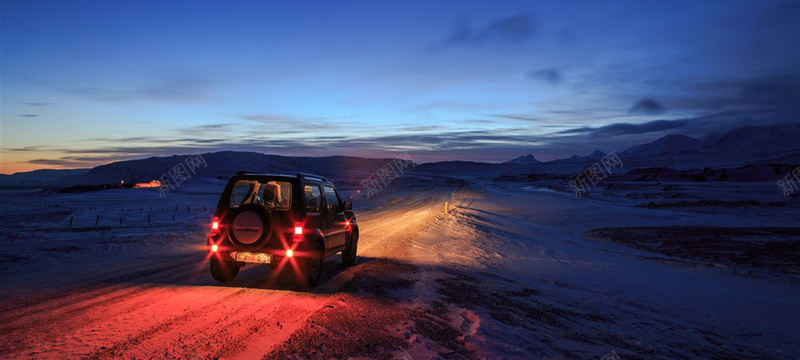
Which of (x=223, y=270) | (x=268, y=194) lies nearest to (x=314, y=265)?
(x=223, y=270)

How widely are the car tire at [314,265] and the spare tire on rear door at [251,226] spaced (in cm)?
87

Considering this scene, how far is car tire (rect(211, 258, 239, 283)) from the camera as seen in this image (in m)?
8.48

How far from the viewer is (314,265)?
27.6 feet

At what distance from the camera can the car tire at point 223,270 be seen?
848 centimetres

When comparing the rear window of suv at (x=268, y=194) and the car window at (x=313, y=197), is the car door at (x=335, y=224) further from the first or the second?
the rear window of suv at (x=268, y=194)

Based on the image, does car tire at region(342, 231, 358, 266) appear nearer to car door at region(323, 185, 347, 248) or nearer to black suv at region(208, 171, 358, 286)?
car door at region(323, 185, 347, 248)

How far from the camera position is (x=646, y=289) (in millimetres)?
12031

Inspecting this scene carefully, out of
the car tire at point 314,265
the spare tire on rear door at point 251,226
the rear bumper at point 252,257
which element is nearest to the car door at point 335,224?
the car tire at point 314,265

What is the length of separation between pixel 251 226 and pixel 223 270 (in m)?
1.34

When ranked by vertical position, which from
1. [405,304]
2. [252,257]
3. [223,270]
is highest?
[252,257]

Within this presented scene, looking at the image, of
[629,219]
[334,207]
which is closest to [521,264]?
[334,207]

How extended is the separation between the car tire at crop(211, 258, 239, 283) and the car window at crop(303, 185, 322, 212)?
1.94 m

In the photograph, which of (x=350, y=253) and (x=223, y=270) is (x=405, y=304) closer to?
(x=223, y=270)

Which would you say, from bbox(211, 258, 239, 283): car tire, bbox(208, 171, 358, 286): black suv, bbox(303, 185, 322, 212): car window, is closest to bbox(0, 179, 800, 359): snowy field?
bbox(211, 258, 239, 283): car tire
